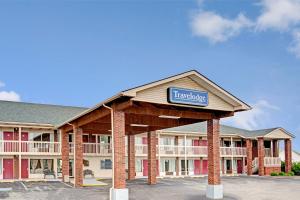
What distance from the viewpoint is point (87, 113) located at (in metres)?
22.8

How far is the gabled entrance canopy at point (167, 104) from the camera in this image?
18375 mm

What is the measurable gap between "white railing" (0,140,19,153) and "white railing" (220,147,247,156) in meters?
21.6

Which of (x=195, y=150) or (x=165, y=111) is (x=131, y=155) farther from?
(x=165, y=111)

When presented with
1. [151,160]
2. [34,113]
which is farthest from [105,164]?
[151,160]

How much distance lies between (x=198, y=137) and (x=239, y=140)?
6040 mm

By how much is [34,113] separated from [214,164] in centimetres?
2004

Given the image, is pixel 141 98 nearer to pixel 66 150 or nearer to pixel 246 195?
pixel 246 195

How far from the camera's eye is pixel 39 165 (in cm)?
3472

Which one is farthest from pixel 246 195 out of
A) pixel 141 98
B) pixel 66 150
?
pixel 66 150

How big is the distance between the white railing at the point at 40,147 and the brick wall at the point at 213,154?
54.6 ft

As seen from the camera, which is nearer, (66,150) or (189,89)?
(189,89)

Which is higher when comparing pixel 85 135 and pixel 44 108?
pixel 44 108

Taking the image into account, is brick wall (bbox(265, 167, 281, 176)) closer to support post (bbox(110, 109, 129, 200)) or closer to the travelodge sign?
the travelodge sign

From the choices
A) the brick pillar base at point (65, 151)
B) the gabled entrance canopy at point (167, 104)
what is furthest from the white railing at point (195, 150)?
the gabled entrance canopy at point (167, 104)
